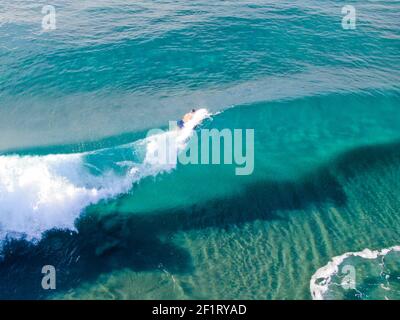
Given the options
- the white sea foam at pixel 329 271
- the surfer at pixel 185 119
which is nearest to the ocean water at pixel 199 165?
the white sea foam at pixel 329 271

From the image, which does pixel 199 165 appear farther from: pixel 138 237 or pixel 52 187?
pixel 52 187

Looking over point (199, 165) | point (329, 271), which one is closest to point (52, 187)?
point (199, 165)

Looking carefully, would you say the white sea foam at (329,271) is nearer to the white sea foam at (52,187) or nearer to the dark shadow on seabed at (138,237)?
the dark shadow on seabed at (138,237)

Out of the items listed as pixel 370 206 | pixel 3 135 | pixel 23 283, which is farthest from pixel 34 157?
pixel 370 206

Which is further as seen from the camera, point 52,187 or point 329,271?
point 52,187
